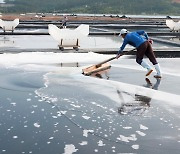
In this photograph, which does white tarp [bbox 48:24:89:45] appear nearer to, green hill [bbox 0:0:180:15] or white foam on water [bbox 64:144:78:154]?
white foam on water [bbox 64:144:78:154]

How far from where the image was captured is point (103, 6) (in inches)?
6383

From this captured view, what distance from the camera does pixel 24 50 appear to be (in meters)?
14.9

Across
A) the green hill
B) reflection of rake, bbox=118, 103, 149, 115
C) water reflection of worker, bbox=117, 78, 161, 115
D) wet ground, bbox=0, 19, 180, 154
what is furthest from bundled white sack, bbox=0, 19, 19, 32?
the green hill

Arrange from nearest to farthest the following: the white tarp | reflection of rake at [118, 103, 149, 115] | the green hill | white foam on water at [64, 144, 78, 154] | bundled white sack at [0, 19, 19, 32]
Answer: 1. white foam on water at [64, 144, 78, 154]
2. reflection of rake at [118, 103, 149, 115]
3. the white tarp
4. bundled white sack at [0, 19, 19, 32]
5. the green hill

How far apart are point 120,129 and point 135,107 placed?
1337 millimetres

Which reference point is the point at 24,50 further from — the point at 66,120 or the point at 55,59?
the point at 66,120

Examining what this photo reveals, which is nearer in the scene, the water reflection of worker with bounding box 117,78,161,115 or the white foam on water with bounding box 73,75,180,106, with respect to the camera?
the water reflection of worker with bounding box 117,78,161,115

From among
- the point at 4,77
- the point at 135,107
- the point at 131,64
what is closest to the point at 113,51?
the point at 131,64

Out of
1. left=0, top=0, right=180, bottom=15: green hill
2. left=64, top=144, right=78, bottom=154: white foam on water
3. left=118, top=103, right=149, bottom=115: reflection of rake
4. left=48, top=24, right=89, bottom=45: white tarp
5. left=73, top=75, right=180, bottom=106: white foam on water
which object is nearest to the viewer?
left=64, top=144, right=78, bottom=154: white foam on water

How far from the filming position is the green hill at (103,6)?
15562 cm

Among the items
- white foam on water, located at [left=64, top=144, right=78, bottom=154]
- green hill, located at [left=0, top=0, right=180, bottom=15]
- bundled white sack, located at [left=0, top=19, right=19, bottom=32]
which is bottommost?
green hill, located at [left=0, top=0, right=180, bottom=15]

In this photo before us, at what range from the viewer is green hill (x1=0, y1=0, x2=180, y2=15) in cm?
15562

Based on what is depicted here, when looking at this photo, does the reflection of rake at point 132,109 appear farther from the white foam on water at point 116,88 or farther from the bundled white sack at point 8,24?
the bundled white sack at point 8,24

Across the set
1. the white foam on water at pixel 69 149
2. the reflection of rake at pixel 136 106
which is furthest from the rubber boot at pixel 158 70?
the white foam on water at pixel 69 149
